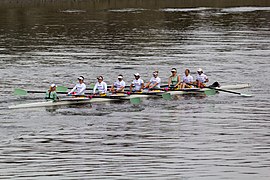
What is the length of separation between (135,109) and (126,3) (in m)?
88.9

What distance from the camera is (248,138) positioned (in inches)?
1339

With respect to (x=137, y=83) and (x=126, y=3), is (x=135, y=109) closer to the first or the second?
(x=137, y=83)

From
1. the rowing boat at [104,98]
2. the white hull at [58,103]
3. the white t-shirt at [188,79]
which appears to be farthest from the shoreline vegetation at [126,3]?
the white hull at [58,103]

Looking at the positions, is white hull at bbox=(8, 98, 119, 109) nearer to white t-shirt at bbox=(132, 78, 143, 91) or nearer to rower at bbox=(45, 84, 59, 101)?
rower at bbox=(45, 84, 59, 101)

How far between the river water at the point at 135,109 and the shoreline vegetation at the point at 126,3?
72.9 ft

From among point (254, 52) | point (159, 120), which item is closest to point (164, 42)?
point (254, 52)

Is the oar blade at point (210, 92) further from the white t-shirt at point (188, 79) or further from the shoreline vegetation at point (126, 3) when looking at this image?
the shoreline vegetation at point (126, 3)

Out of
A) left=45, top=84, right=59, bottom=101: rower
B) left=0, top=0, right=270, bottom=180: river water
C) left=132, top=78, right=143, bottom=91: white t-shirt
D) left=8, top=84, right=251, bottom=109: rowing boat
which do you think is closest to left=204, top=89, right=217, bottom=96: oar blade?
left=0, top=0, right=270, bottom=180: river water

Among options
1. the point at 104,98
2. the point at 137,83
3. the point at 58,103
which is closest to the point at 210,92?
the point at 137,83

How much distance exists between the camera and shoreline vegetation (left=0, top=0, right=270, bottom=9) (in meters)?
121

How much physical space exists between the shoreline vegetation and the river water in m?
22.2

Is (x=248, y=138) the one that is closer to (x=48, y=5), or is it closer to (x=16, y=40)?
(x=16, y=40)

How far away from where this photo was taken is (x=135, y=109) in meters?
41.2

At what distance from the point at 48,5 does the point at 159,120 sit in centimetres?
8671
